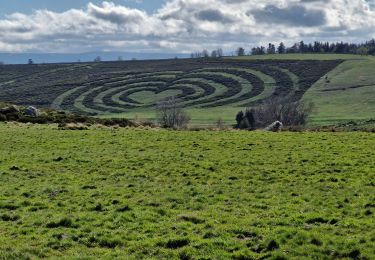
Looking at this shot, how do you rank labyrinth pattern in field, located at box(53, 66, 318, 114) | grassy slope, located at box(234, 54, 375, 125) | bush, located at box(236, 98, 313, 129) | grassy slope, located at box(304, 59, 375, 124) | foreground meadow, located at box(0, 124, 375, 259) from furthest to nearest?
labyrinth pattern in field, located at box(53, 66, 318, 114) → grassy slope, located at box(304, 59, 375, 124) → grassy slope, located at box(234, 54, 375, 125) → bush, located at box(236, 98, 313, 129) → foreground meadow, located at box(0, 124, 375, 259)

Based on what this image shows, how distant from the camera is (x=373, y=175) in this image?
84.9 feet

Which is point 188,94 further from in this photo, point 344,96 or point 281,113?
point 281,113

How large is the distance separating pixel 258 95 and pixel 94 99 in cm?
6385

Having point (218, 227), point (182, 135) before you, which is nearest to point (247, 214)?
point (218, 227)

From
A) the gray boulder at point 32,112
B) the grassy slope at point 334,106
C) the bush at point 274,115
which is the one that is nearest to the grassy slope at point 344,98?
the grassy slope at point 334,106

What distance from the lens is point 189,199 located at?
71.9 ft

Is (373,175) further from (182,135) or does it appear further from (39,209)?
(182,135)

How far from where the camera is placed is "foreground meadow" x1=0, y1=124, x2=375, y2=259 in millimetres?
15320

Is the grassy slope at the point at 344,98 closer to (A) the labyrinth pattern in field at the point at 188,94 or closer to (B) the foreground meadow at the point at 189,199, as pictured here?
(A) the labyrinth pattern in field at the point at 188,94

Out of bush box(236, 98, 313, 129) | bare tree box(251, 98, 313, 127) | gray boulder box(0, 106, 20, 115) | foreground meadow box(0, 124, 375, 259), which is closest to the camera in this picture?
foreground meadow box(0, 124, 375, 259)

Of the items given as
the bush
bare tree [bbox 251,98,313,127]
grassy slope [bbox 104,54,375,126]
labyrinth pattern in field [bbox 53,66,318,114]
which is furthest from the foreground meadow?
labyrinth pattern in field [bbox 53,66,318,114]

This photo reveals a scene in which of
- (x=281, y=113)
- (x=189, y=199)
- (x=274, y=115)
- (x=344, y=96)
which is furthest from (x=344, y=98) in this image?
(x=189, y=199)

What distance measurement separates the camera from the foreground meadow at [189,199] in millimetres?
15320

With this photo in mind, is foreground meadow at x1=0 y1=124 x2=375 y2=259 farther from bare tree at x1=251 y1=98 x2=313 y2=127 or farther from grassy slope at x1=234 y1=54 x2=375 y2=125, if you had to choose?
grassy slope at x1=234 y1=54 x2=375 y2=125
